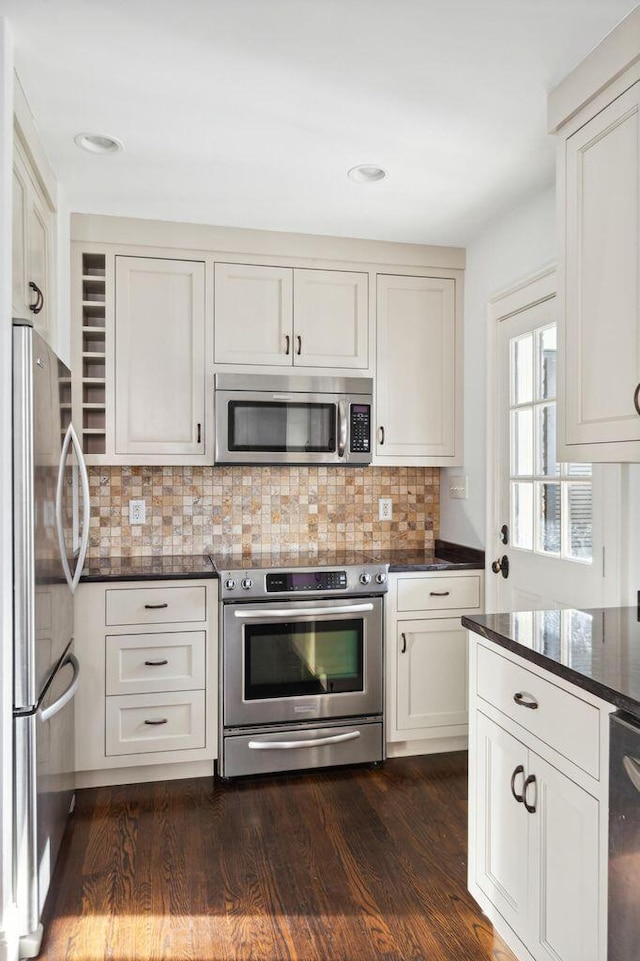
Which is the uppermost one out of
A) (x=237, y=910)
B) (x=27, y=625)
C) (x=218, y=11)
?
(x=218, y=11)

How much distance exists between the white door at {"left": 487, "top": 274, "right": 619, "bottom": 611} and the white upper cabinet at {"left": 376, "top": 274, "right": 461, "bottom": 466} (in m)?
0.37

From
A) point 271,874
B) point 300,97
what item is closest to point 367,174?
point 300,97

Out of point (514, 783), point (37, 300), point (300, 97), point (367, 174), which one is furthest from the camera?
point (367, 174)

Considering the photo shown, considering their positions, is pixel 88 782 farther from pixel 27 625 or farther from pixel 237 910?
pixel 27 625

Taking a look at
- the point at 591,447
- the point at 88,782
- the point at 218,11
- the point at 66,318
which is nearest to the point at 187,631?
the point at 88,782

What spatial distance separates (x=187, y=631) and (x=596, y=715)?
6.15 feet

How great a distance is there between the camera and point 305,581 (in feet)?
9.62

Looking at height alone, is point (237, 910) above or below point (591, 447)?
below

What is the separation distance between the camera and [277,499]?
351 cm

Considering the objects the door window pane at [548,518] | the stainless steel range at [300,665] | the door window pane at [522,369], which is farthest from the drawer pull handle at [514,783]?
the door window pane at [522,369]

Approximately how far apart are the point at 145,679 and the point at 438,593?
1361mm

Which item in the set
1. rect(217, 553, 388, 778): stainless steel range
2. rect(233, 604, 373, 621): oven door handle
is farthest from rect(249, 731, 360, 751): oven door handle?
rect(233, 604, 373, 621): oven door handle

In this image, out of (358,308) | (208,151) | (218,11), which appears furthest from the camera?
(358,308)

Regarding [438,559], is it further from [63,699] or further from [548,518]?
[63,699]
